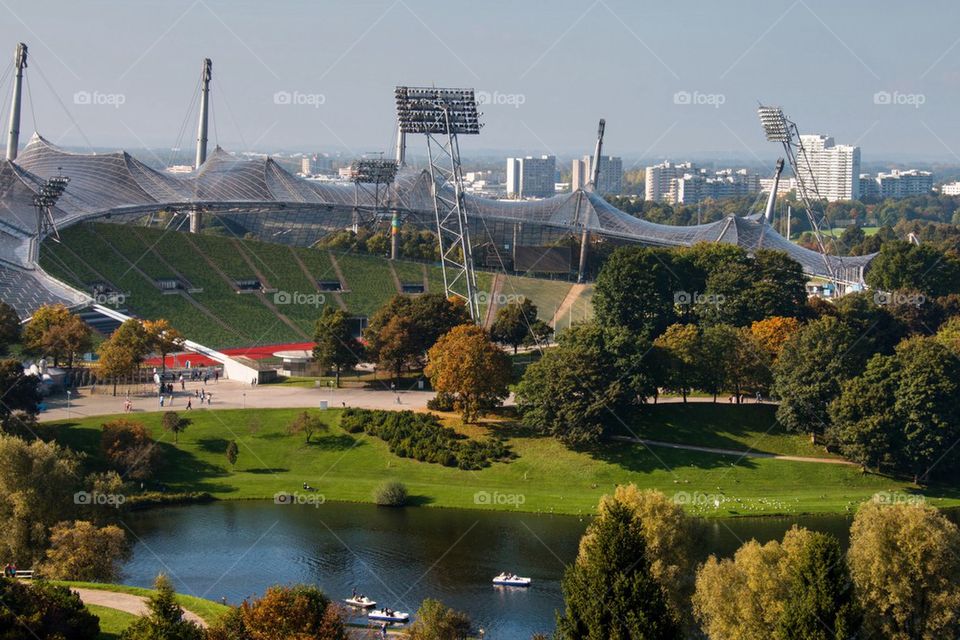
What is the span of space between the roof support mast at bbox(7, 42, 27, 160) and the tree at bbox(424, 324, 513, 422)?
184ft

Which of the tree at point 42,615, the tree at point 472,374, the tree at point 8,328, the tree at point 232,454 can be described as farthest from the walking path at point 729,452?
the tree at point 42,615

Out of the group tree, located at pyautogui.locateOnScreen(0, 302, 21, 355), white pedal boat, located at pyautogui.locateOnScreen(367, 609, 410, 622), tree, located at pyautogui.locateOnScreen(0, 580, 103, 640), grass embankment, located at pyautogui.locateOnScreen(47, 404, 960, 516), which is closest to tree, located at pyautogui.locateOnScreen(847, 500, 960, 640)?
white pedal boat, located at pyautogui.locateOnScreen(367, 609, 410, 622)

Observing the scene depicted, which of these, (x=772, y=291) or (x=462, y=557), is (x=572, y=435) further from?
(x=772, y=291)

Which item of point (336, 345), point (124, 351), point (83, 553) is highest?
point (336, 345)

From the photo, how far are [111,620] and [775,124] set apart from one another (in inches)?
3100

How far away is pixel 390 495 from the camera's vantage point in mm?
58094

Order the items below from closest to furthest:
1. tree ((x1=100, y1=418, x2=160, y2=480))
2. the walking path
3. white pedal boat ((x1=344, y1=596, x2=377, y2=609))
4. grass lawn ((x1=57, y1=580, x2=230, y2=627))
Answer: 1. grass lawn ((x1=57, y1=580, x2=230, y2=627))
2. white pedal boat ((x1=344, y1=596, x2=377, y2=609))
3. tree ((x1=100, y1=418, x2=160, y2=480))
4. the walking path

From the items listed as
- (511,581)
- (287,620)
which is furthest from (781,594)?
(287,620)

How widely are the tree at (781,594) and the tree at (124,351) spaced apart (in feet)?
120

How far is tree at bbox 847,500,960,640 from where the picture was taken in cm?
3841

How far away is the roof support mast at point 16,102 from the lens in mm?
107625

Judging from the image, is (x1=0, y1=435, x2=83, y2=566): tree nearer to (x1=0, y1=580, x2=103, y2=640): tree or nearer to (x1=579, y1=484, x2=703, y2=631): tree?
(x1=0, y1=580, x2=103, y2=640): tree

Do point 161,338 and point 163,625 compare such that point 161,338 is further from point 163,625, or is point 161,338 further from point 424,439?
point 163,625

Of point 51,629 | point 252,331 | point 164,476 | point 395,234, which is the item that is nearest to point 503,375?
point 164,476
